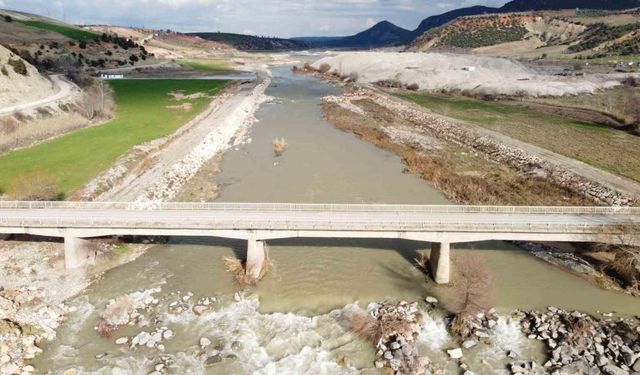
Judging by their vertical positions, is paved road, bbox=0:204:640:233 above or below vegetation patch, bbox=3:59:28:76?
below

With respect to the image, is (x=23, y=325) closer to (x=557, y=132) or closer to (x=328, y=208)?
(x=328, y=208)

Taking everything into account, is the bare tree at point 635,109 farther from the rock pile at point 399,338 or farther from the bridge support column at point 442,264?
the rock pile at point 399,338

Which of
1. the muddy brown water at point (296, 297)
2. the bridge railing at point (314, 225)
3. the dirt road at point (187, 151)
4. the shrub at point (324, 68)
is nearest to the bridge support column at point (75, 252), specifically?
the bridge railing at point (314, 225)

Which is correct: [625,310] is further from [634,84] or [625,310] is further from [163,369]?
[634,84]

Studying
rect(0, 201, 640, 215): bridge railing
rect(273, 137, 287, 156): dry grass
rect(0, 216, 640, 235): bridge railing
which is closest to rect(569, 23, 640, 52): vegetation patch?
rect(273, 137, 287, 156): dry grass

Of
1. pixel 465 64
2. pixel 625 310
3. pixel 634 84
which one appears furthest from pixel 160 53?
pixel 625 310

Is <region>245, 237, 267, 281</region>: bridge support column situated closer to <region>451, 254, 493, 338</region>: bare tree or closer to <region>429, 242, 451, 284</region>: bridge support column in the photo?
<region>429, 242, 451, 284</region>: bridge support column

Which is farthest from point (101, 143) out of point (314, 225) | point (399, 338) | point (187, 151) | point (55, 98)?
point (399, 338)

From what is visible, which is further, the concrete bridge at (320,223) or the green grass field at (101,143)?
the green grass field at (101,143)
